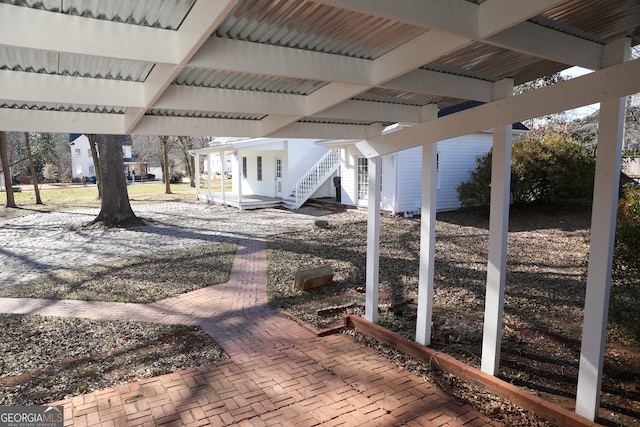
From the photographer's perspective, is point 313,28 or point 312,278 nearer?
point 313,28

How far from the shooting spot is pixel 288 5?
294cm

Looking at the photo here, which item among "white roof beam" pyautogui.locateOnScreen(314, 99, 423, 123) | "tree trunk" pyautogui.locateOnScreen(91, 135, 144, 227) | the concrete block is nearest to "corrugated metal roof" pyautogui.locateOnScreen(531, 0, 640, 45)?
"white roof beam" pyautogui.locateOnScreen(314, 99, 423, 123)

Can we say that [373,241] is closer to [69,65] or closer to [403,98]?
[403,98]

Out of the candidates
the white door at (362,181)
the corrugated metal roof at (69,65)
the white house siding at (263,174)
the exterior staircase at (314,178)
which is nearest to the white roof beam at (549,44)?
the corrugated metal roof at (69,65)

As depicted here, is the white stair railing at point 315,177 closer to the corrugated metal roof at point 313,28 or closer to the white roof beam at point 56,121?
the white roof beam at point 56,121

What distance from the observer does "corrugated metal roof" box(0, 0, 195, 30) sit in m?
2.77

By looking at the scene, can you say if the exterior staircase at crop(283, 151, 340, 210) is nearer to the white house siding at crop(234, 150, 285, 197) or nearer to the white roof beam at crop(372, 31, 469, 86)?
the white house siding at crop(234, 150, 285, 197)

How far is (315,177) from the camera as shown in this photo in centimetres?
1966

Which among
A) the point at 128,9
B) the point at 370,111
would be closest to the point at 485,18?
the point at 128,9

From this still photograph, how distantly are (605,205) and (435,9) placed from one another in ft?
6.03

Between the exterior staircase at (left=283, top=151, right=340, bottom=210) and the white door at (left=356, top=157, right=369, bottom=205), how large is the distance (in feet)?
7.04

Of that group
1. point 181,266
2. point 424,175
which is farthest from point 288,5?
point 181,266

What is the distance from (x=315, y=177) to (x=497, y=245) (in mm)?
16144

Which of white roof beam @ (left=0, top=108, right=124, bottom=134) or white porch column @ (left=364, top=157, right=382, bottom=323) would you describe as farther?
white porch column @ (left=364, top=157, right=382, bottom=323)
